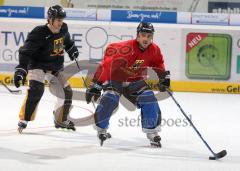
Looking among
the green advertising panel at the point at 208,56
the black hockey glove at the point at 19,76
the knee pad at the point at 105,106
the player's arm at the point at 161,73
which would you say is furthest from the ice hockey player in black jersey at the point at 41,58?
the green advertising panel at the point at 208,56

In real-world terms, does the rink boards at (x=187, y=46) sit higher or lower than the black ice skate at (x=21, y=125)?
higher

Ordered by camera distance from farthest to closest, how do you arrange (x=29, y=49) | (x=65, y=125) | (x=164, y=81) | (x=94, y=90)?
(x=65, y=125)
(x=29, y=49)
(x=164, y=81)
(x=94, y=90)

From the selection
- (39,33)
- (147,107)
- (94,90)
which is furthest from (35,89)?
→ (147,107)

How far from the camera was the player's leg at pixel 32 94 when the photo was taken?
5164mm

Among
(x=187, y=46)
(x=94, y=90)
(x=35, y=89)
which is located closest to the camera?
(x=94, y=90)

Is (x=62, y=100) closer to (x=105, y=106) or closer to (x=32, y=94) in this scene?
(x=32, y=94)

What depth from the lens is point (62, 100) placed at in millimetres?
5605

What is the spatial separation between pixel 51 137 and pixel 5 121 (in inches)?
37.4

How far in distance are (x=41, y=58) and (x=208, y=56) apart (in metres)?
4.20

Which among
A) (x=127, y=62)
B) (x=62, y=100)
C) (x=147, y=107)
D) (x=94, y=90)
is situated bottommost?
(x=62, y=100)

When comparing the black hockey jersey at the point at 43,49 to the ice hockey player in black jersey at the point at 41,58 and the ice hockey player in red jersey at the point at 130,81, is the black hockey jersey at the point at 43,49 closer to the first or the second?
the ice hockey player in black jersey at the point at 41,58

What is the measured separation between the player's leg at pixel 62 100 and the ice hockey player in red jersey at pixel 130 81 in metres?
0.75

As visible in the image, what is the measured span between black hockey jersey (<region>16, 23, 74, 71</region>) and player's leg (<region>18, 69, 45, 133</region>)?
7 cm

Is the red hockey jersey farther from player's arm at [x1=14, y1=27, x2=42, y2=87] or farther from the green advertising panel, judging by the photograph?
the green advertising panel
